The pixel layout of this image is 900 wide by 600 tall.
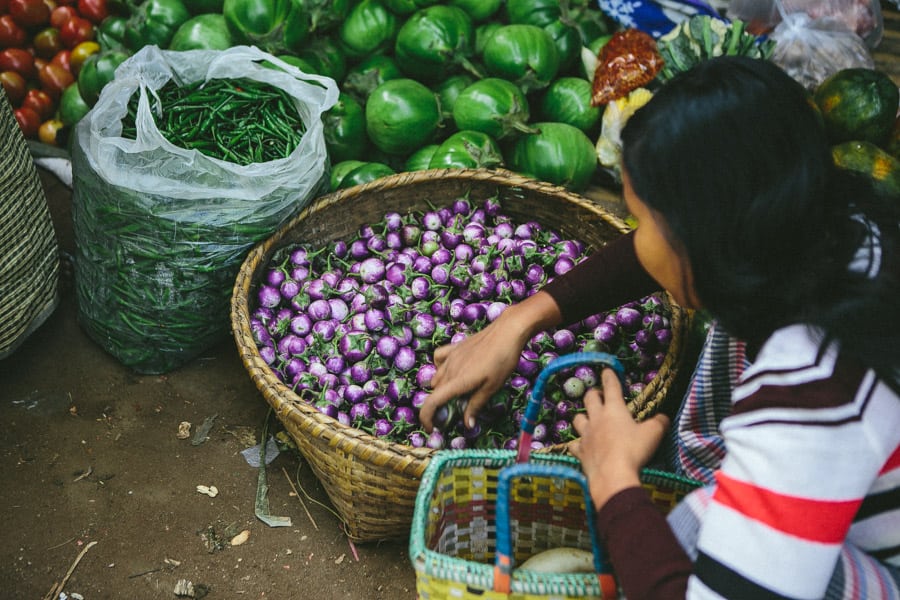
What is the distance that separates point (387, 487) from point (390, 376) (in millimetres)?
334

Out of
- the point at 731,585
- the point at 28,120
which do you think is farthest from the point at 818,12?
the point at 28,120

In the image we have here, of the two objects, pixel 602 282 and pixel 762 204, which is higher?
pixel 762 204

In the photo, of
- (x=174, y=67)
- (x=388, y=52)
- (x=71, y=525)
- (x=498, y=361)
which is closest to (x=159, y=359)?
(x=71, y=525)

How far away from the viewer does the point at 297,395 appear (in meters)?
1.61

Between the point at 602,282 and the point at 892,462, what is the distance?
0.68 m

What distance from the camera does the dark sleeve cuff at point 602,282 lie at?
4.89 ft

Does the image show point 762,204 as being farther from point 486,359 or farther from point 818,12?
point 818,12

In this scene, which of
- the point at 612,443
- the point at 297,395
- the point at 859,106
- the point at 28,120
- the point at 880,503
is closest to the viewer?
the point at 880,503

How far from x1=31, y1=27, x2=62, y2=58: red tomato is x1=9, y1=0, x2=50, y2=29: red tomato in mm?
62

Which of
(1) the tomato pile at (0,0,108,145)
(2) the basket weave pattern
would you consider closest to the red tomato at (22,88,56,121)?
(1) the tomato pile at (0,0,108,145)

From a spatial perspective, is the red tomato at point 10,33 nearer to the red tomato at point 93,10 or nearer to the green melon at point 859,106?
the red tomato at point 93,10

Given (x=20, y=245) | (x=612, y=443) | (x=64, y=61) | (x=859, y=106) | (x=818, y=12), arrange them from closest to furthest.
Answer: (x=612, y=443) < (x=20, y=245) < (x=859, y=106) < (x=818, y=12) < (x=64, y=61)

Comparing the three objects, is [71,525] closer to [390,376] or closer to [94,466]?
[94,466]

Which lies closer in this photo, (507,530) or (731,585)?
(731,585)
